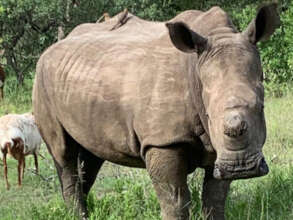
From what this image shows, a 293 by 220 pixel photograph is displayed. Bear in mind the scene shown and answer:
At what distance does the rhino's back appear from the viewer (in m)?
4.28

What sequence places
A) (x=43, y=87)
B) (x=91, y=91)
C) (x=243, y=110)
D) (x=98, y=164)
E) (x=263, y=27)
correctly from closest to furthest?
(x=243, y=110), (x=263, y=27), (x=91, y=91), (x=43, y=87), (x=98, y=164)

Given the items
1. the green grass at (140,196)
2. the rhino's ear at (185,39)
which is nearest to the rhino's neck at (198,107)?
the rhino's ear at (185,39)

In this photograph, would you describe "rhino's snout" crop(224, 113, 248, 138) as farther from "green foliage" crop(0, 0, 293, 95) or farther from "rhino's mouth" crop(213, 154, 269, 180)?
"green foliage" crop(0, 0, 293, 95)

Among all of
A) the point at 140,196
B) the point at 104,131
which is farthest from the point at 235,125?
the point at 140,196

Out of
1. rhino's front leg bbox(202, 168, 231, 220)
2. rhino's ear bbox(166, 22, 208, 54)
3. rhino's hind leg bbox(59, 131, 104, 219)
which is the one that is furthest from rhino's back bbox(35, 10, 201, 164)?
rhino's front leg bbox(202, 168, 231, 220)

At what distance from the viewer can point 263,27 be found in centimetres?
402

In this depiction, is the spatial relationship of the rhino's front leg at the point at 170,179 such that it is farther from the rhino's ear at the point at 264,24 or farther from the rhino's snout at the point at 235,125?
the rhino's ear at the point at 264,24

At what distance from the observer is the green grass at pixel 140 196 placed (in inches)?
207

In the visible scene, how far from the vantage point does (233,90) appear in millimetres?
3713

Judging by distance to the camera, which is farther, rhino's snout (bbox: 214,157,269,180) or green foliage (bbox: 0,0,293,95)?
green foliage (bbox: 0,0,293,95)

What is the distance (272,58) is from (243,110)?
9.68 metres

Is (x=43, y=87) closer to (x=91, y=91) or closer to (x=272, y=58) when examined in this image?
(x=91, y=91)

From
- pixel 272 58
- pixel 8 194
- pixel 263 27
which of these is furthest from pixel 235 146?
pixel 272 58

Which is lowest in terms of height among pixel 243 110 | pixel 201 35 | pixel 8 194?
pixel 8 194
